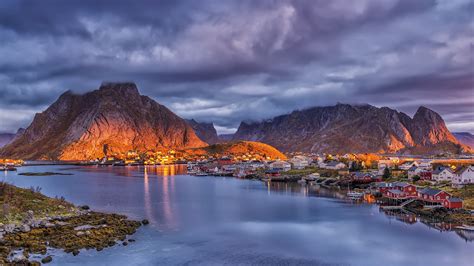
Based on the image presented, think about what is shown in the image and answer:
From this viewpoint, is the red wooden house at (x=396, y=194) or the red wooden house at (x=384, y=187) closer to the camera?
the red wooden house at (x=396, y=194)

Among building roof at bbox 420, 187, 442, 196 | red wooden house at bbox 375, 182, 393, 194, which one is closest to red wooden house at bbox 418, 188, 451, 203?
building roof at bbox 420, 187, 442, 196

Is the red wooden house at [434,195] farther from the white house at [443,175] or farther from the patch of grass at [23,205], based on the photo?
the patch of grass at [23,205]

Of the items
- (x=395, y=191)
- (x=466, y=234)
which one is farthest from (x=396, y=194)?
(x=466, y=234)

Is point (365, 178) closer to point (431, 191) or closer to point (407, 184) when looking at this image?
point (407, 184)

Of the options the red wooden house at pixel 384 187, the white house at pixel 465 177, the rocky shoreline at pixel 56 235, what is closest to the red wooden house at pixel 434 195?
the red wooden house at pixel 384 187

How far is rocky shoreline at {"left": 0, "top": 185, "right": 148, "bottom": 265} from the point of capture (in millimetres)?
31381

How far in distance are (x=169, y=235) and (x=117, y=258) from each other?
9.32 meters

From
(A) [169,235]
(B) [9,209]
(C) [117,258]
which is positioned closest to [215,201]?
(A) [169,235]

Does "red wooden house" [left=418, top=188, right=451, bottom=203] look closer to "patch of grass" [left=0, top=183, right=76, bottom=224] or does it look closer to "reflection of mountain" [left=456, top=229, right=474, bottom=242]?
"reflection of mountain" [left=456, top=229, right=474, bottom=242]

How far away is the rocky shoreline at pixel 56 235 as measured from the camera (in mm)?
31381

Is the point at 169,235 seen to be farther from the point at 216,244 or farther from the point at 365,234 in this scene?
the point at 365,234

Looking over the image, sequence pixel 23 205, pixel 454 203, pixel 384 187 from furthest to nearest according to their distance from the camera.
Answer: pixel 384 187
pixel 454 203
pixel 23 205

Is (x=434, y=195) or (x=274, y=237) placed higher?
(x=434, y=195)

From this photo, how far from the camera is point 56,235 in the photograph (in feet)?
122
